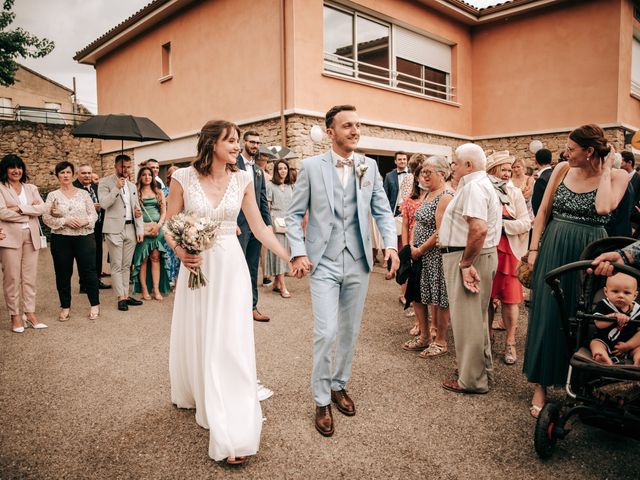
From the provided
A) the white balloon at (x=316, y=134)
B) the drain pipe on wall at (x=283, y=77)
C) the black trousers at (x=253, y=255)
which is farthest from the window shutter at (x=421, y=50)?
the black trousers at (x=253, y=255)

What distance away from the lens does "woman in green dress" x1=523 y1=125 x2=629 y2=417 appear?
12.0 ft

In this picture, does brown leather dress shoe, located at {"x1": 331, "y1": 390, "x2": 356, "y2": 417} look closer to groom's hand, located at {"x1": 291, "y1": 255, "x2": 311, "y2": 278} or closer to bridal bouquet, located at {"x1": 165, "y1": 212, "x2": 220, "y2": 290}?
groom's hand, located at {"x1": 291, "y1": 255, "x2": 311, "y2": 278}

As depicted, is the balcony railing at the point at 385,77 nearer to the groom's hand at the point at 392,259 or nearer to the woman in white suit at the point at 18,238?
the woman in white suit at the point at 18,238

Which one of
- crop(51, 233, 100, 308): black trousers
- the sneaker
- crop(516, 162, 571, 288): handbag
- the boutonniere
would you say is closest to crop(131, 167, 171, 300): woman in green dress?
crop(51, 233, 100, 308): black trousers

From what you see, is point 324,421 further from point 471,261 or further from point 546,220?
point 546,220

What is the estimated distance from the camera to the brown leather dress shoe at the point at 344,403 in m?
3.80

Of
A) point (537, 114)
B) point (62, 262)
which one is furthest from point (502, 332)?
point (537, 114)

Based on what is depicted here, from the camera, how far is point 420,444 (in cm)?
336

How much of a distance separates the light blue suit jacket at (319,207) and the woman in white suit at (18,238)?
459 centimetres

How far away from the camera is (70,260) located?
269 inches

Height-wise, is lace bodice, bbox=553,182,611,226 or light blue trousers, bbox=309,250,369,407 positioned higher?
lace bodice, bbox=553,182,611,226

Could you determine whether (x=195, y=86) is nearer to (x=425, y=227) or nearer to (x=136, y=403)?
(x=425, y=227)

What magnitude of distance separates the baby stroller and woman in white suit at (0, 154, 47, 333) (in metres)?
6.28

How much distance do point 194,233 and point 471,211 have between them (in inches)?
90.4
